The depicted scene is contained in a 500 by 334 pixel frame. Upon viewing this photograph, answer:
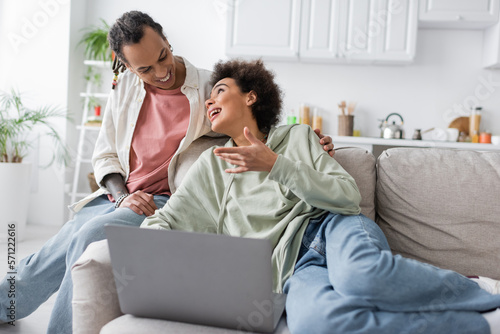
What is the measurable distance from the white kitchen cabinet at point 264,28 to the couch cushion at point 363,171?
2.48m

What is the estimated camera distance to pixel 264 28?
13.6 ft

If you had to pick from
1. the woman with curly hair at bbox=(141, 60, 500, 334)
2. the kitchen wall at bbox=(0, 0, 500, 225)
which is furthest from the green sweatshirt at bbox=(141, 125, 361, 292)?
the kitchen wall at bbox=(0, 0, 500, 225)

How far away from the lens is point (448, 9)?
4035 mm

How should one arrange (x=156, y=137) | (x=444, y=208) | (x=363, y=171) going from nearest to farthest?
1. (x=444, y=208)
2. (x=363, y=171)
3. (x=156, y=137)

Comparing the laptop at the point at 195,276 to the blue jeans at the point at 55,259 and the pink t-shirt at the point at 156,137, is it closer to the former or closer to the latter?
the blue jeans at the point at 55,259

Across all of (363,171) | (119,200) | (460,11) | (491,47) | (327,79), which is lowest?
(119,200)

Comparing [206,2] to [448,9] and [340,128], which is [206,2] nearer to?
[340,128]

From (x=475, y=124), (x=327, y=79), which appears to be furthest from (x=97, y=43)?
(x=475, y=124)

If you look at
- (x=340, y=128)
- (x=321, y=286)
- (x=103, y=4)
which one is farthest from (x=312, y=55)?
(x=321, y=286)

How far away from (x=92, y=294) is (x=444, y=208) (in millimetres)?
1219

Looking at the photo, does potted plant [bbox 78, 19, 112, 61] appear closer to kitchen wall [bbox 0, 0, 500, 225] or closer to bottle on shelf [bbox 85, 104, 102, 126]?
kitchen wall [bbox 0, 0, 500, 225]

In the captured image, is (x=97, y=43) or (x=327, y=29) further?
(x=97, y=43)

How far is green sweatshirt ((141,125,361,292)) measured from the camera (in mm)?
1477

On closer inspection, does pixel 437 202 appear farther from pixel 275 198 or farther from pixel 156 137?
pixel 156 137
